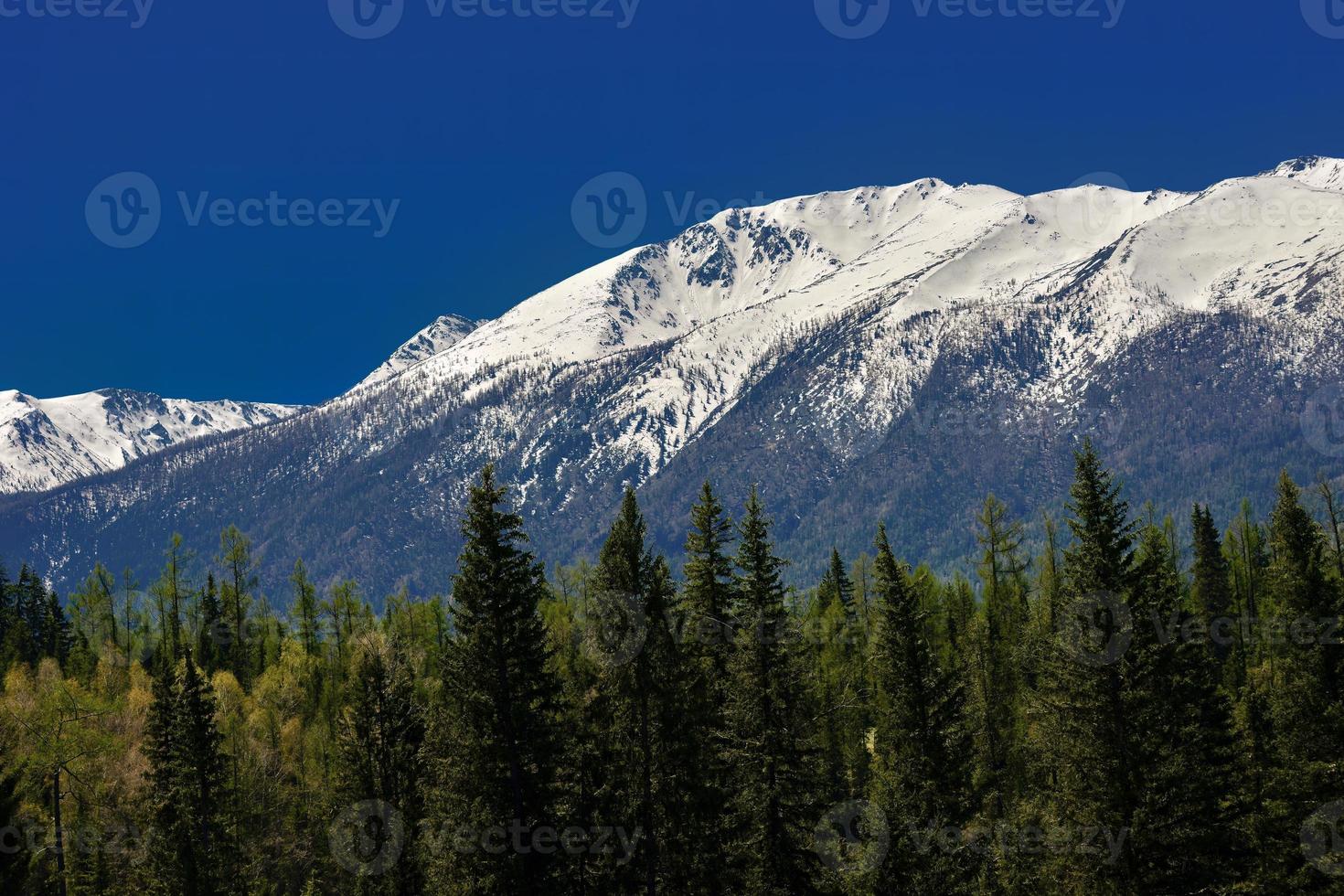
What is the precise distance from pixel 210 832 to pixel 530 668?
1771cm

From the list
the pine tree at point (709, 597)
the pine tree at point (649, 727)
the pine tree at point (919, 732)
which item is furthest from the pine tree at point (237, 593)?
the pine tree at point (919, 732)

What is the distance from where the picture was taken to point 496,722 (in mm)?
34594

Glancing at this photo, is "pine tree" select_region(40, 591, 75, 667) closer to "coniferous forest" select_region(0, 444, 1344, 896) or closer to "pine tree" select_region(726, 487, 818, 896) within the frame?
"coniferous forest" select_region(0, 444, 1344, 896)

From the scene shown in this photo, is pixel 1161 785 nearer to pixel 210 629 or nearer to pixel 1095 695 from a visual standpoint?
pixel 1095 695

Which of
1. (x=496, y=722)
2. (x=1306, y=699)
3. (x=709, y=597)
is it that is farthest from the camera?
(x=709, y=597)

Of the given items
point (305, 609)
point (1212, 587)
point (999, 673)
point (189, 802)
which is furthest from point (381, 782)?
point (1212, 587)

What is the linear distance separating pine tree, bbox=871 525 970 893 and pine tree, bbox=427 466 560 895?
1178 cm

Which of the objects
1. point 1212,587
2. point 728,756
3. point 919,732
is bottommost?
point 728,756

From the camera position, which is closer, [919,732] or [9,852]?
[9,852]

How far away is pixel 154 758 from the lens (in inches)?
1722

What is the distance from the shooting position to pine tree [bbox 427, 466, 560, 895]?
112 feet

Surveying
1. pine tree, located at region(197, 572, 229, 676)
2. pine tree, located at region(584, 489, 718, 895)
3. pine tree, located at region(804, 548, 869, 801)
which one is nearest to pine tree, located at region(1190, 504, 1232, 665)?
pine tree, located at region(804, 548, 869, 801)

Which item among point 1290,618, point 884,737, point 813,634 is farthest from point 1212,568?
point 884,737

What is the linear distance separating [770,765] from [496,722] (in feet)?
30.4
